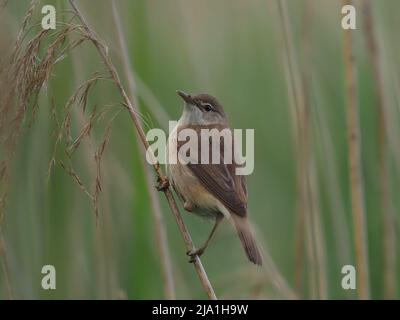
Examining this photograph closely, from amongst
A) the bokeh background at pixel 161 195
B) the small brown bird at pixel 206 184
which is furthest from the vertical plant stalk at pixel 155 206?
the small brown bird at pixel 206 184

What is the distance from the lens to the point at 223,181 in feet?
11.0

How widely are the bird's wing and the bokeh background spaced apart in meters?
0.29

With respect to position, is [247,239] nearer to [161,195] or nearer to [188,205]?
[188,205]

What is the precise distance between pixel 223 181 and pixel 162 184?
36 centimetres

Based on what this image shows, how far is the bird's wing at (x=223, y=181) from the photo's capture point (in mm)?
3264

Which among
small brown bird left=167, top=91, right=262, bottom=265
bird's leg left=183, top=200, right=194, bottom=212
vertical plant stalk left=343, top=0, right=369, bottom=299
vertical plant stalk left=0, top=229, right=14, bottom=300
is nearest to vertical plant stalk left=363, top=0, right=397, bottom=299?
vertical plant stalk left=343, top=0, right=369, bottom=299

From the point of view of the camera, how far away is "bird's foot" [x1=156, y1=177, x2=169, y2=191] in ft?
10.2

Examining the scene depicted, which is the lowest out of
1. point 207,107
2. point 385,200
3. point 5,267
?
point 5,267

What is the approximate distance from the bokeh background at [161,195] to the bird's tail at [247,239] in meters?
0.13

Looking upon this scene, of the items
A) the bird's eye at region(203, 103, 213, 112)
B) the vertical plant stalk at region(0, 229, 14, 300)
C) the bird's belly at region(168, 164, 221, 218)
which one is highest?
the bird's eye at region(203, 103, 213, 112)

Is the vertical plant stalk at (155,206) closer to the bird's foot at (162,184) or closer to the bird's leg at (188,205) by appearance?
the bird's foot at (162,184)

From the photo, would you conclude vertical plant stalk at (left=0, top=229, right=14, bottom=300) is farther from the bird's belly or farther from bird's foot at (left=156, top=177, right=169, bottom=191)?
the bird's belly

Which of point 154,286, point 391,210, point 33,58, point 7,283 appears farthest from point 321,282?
point 33,58

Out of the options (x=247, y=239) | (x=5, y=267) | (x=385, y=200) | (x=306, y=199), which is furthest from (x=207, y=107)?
(x=5, y=267)
